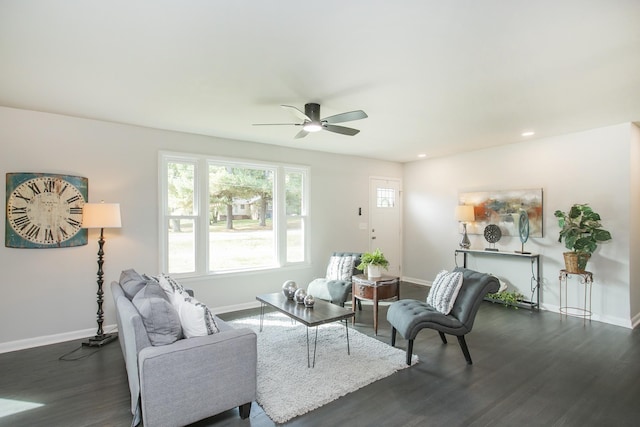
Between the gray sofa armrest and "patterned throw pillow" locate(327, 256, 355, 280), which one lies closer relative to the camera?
the gray sofa armrest

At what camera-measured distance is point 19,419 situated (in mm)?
2275

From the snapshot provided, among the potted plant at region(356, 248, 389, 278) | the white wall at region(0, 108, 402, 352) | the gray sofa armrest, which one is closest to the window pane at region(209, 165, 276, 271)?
the white wall at region(0, 108, 402, 352)

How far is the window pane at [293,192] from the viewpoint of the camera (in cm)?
552

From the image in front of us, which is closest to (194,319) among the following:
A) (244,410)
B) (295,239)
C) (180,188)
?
(244,410)

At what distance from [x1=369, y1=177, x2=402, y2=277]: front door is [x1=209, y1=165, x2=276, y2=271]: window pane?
88.6 inches

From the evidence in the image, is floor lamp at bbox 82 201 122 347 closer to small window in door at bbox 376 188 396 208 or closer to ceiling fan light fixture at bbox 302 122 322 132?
ceiling fan light fixture at bbox 302 122 322 132

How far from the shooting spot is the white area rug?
249cm

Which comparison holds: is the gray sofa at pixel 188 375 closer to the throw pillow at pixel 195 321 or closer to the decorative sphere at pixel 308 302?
the throw pillow at pixel 195 321

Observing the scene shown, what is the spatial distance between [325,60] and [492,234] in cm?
427

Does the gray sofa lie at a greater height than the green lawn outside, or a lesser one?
lesser

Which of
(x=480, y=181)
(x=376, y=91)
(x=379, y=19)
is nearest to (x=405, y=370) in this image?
(x=376, y=91)

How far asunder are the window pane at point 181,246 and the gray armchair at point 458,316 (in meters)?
2.96

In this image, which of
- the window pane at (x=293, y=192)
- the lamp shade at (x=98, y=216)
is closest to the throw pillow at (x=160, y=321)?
the lamp shade at (x=98, y=216)

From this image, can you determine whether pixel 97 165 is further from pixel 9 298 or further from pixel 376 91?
pixel 376 91
